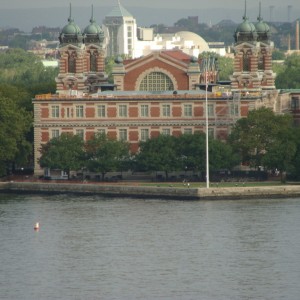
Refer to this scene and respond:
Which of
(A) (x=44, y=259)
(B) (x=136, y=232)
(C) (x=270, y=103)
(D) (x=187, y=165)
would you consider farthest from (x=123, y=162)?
(A) (x=44, y=259)

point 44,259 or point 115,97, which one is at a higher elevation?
point 115,97

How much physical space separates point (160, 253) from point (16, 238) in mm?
8075

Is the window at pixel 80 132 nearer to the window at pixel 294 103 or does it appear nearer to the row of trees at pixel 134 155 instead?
the row of trees at pixel 134 155

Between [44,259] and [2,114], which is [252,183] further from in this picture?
[44,259]

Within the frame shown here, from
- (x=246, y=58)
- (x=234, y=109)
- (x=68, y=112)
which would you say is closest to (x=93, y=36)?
(x=246, y=58)

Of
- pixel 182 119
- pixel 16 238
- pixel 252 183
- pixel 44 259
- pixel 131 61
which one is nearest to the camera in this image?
pixel 44 259

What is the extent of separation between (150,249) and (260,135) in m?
29.9

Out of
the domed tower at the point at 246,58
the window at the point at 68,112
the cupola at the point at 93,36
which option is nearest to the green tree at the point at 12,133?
the window at the point at 68,112

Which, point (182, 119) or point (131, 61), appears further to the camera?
point (131, 61)

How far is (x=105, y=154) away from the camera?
397 ft

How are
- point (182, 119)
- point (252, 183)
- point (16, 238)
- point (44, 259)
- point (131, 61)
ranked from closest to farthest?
point (44, 259) < point (16, 238) < point (252, 183) < point (182, 119) < point (131, 61)

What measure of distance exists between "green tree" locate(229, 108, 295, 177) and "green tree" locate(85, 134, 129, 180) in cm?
618

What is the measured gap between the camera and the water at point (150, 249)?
81000 millimetres

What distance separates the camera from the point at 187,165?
119625 mm
